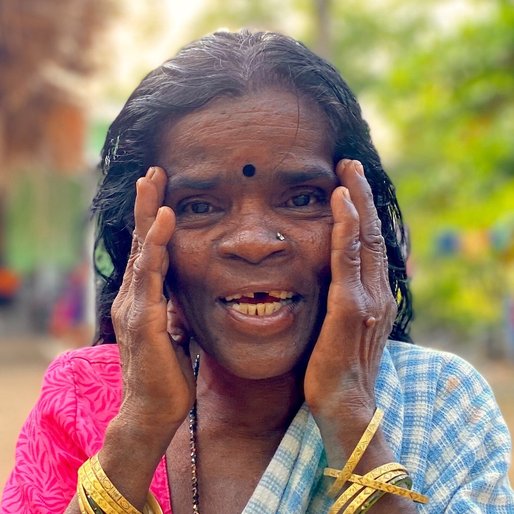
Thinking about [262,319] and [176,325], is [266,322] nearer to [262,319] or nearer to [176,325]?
[262,319]

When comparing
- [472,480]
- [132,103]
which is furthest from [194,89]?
[472,480]

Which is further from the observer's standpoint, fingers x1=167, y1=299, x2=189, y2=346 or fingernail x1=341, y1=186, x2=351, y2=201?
fingers x1=167, y1=299, x2=189, y2=346

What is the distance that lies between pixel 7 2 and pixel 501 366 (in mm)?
7305

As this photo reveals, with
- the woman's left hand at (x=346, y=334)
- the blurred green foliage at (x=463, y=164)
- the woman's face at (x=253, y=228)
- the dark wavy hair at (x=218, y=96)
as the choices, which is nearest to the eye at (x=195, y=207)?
the woman's face at (x=253, y=228)

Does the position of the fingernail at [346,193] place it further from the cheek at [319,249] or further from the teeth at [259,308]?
the teeth at [259,308]

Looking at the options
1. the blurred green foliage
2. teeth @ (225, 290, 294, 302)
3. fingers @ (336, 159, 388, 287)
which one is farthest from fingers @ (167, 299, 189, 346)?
the blurred green foliage

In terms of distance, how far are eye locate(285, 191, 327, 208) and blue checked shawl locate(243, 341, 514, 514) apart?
43 centimetres

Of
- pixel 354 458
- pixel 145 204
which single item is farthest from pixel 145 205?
pixel 354 458

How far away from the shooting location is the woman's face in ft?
7.25

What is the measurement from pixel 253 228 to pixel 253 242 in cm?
4

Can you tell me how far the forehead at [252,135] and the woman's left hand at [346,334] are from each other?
5.5 inches

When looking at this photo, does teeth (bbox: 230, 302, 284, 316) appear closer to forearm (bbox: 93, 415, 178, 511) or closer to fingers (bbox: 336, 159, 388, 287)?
fingers (bbox: 336, 159, 388, 287)

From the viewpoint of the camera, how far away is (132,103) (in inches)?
96.0

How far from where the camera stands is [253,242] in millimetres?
2174
